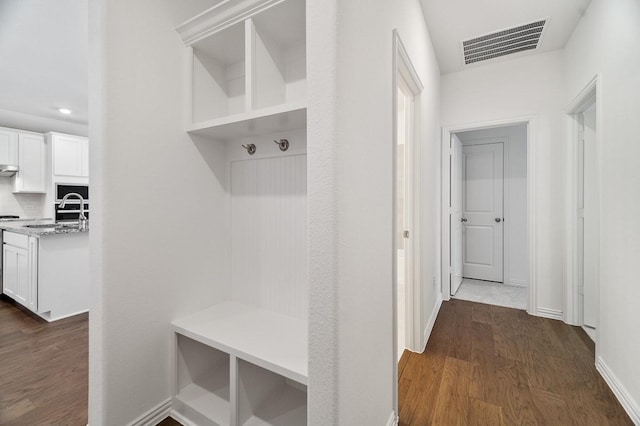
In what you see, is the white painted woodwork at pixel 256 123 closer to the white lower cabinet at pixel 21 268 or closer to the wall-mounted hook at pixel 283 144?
the wall-mounted hook at pixel 283 144

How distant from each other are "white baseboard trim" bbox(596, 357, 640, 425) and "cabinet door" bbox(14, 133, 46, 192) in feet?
23.6

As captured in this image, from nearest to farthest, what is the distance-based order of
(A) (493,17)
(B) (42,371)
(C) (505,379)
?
(C) (505,379) < (B) (42,371) < (A) (493,17)

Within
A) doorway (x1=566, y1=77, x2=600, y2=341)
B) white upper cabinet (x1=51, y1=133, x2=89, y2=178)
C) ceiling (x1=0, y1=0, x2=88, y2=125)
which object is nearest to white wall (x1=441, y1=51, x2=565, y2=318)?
doorway (x1=566, y1=77, x2=600, y2=341)

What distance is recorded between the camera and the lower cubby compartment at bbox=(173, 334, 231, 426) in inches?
57.0

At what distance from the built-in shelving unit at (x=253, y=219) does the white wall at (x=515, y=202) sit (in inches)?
143

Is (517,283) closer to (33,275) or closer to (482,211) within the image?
(482,211)

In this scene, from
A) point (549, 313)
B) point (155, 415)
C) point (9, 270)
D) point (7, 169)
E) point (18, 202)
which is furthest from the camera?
point (18, 202)

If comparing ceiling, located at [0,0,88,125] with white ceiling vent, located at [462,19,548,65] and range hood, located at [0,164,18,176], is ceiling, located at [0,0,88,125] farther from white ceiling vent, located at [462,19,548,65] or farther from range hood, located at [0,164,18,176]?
white ceiling vent, located at [462,19,548,65]

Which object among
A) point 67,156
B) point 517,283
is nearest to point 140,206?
point 517,283

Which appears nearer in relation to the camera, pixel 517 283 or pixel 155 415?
pixel 155 415

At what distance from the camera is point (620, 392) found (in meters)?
1.59

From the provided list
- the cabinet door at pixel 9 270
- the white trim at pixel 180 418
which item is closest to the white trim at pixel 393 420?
the white trim at pixel 180 418

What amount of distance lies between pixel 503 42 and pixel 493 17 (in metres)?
0.48

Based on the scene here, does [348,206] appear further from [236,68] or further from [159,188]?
[236,68]
